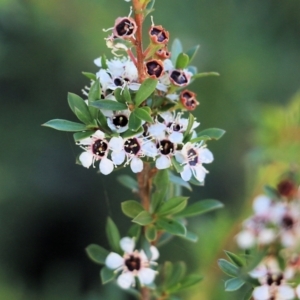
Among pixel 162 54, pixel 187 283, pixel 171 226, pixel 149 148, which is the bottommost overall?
→ pixel 187 283

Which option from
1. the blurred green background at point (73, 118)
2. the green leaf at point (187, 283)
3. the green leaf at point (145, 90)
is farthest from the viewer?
the blurred green background at point (73, 118)

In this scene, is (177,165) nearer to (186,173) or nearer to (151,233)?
(186,173)

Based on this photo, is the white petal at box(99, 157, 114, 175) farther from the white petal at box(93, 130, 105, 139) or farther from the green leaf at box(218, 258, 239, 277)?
the green leaf at box(218, 258, 239, 277)

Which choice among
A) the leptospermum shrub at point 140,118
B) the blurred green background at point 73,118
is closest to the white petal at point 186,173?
the leptospermum shrub at point 140,118

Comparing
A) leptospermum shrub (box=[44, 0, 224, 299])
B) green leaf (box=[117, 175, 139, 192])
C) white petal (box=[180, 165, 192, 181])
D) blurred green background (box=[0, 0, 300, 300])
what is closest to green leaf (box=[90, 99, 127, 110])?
leptospermum shrub (box=[44, 0, 224, 299])

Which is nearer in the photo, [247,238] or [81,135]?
[247,238]

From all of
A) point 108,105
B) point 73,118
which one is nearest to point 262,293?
point 108,105

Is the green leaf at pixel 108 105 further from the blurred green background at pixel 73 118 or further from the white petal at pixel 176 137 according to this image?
the blurred green background at pixel 73 118
